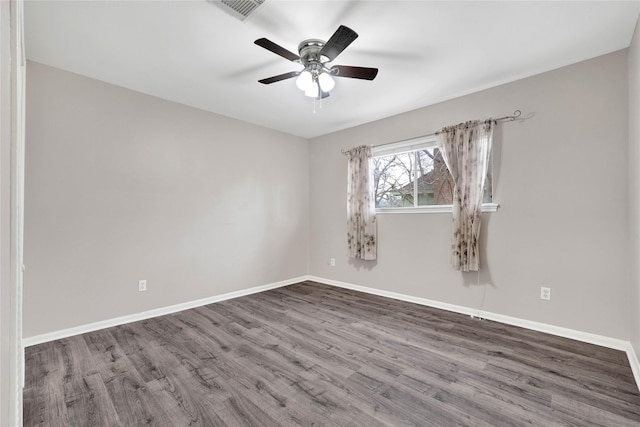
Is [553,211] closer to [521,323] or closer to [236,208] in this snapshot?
[521,323]

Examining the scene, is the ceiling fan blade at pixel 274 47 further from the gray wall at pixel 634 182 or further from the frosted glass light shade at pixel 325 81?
the gray wall at pixel 634 182

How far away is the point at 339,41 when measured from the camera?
185 cm

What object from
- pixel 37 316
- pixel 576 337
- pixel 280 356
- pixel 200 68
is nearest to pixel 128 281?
pixel 37 316

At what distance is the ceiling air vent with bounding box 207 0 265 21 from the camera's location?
71.1 inches

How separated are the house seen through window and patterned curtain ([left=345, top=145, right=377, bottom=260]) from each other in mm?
137

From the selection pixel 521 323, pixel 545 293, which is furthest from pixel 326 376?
pixel 545 293

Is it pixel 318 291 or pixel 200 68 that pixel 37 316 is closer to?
pixel 200 68

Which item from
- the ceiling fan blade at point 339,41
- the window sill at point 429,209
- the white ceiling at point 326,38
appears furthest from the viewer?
the window sill at point 429,209

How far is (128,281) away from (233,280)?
1249 mm

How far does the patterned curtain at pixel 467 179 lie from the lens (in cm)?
301

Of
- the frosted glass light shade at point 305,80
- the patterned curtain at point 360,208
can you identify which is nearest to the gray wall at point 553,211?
the patterned curtain at point 360,208

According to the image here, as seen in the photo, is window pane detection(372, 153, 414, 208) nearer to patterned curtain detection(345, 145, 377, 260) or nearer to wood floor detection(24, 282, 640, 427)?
patterned curtain detection(345, 145, 377, 260)

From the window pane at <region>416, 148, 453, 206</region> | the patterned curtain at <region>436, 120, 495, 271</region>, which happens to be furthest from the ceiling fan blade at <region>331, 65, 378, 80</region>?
the window pane at <region>416, 148, 453, 206</region>

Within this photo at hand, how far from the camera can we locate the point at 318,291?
420 cm
